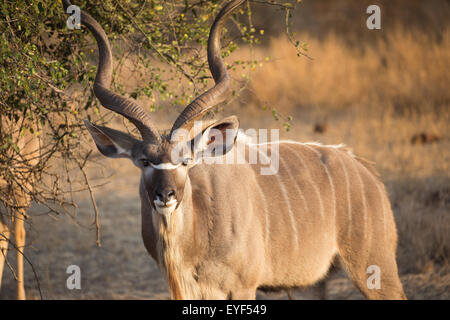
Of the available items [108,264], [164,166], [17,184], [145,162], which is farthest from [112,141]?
[108,264]

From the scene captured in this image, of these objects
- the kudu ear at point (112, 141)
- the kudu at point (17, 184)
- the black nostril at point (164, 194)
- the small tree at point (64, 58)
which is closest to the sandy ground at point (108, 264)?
the kudu at point (17, 184)

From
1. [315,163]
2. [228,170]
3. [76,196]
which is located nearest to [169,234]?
[228,170]

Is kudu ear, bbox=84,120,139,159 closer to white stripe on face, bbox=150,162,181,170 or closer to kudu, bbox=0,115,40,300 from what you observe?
white stripe on face, bbox=150,162,181,170

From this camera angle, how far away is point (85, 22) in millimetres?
2947

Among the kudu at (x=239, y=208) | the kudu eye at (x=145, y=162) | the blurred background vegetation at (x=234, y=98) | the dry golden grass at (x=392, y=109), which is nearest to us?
the kudu eye at (x=145, y=162)

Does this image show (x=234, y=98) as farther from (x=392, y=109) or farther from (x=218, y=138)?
(x=392, y=109)

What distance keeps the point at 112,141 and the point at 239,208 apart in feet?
2.44

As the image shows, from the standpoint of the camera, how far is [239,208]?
3.08 metres

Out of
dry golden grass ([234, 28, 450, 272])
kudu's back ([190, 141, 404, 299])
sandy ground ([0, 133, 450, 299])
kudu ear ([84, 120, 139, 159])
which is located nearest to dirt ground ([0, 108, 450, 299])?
sandy ground ([0, 133, 450, 299])

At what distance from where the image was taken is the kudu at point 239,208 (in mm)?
2793

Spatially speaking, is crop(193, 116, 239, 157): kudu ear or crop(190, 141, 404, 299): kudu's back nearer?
crop(193, 116, 239, 157): kudu ear

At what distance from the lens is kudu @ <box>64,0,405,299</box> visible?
2.79 meters

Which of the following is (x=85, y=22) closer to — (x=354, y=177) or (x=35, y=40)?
(x=35, y=40)

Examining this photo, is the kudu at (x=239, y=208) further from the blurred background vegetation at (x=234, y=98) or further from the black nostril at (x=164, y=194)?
the blurred background vegetation at (x=234, y=98)
